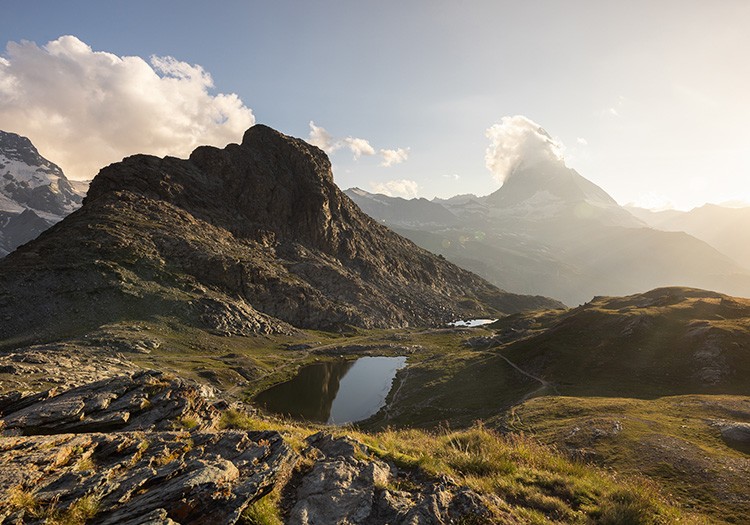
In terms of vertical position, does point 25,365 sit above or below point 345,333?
above

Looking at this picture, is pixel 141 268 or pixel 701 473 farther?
pixel 141 268

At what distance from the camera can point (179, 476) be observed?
9.45m

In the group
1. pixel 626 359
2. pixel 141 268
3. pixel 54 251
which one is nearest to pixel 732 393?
pixel 626 359

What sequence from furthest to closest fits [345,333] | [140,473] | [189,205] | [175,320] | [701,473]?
1. [189,205]
2. [345,333]
3. [175,320]
4. [701,473]
5. [140,473]

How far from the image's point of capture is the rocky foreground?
8.09m

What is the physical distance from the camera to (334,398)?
7919 centimetres

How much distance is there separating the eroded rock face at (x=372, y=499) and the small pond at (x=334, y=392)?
4908cm

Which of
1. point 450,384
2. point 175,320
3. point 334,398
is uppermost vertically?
point 175,320

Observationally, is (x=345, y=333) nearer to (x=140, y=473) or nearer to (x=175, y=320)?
(x=175, y=320)

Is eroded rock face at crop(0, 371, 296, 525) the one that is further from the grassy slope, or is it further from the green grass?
the green grass

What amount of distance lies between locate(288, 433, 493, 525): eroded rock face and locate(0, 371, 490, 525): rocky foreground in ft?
0.10

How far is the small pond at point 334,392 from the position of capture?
68688 millimetres

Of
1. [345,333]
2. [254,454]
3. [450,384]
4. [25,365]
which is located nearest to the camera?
[254,454]

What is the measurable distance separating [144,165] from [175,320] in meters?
107
